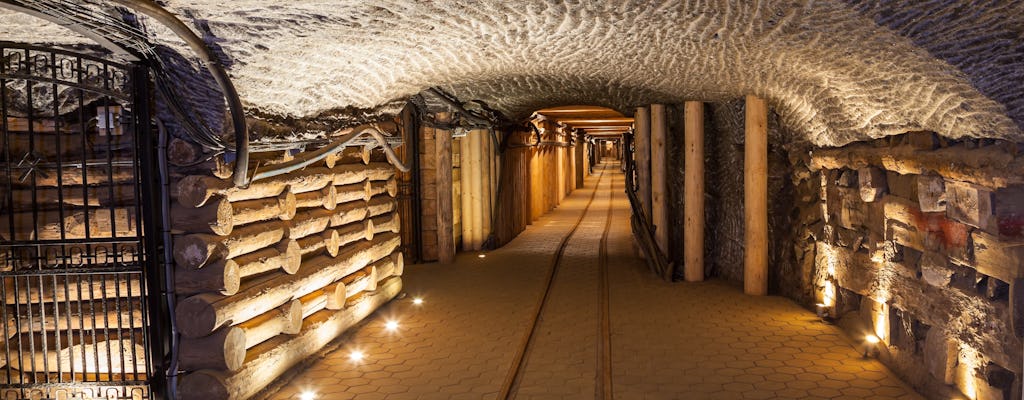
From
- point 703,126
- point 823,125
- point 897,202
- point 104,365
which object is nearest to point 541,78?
point 703,126

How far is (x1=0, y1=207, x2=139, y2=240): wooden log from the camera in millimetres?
5711

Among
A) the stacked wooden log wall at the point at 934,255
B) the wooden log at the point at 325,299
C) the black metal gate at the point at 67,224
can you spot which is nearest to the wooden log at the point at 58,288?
the black metal gate at the point at 67,224

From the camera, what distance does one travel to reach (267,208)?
627 centimetres

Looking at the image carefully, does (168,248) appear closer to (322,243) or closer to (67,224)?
(67,224)

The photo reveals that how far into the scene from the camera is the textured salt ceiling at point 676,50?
164 inches

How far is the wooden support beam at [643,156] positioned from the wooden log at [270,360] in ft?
17.3

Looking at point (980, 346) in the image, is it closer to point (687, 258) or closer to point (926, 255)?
point (926, 255)

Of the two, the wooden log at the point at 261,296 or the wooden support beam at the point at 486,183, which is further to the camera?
the wooden support beam at the point at 486,183

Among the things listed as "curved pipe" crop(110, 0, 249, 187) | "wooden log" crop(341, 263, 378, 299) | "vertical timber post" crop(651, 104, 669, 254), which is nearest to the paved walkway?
"wooden log" crop(341, 263, 378, 299)

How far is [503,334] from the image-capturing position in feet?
25.6

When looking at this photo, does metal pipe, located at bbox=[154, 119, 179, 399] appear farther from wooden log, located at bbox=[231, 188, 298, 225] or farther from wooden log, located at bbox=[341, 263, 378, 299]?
wooden log, located at bbox=[341, 263, 378, 299]

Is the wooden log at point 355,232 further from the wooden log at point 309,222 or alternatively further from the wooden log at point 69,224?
the wooden log at point 69,224

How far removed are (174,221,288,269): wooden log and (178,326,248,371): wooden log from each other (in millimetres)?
540

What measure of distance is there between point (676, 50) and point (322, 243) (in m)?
3.87
